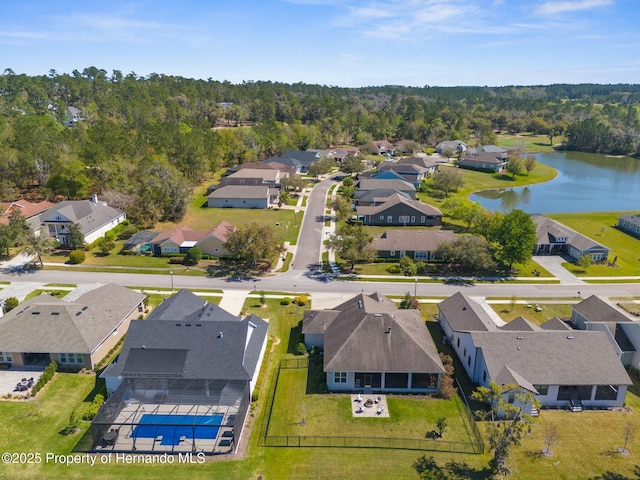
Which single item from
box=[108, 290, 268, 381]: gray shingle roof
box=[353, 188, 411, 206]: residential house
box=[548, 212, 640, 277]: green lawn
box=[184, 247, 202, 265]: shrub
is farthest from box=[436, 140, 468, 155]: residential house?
box=[108, 290, 268, 381]: gray shingle roof

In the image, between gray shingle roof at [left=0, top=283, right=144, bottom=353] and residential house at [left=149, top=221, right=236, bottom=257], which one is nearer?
gray shingle roof at [left=0, top=283, right=144, bottom=353]

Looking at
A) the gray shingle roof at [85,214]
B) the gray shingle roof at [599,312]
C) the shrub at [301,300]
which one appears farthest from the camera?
the gray shingle roof at [85,214]

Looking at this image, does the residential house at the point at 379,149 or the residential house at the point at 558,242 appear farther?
the residential house at the point at 379,149

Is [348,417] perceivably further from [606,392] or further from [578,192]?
[578,192]

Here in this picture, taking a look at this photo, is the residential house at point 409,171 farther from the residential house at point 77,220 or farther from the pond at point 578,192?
the residential house at point 77,220

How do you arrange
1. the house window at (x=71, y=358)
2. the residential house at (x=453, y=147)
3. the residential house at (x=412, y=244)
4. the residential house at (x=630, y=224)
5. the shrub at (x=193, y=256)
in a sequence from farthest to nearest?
the residential house at (x=453, y=147) < the residential house at (x=630, y=224) < the residential house at (x=412, y=244) < the shrub at (x=193, y=256) < the house window at (x=71, y=358)

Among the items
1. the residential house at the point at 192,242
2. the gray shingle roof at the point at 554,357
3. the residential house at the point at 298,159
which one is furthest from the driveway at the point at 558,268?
the residential house at the point at 298,159

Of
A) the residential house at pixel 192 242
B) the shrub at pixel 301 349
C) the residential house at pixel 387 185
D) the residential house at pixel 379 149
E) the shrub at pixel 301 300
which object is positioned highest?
the residential house at pixel 379 149

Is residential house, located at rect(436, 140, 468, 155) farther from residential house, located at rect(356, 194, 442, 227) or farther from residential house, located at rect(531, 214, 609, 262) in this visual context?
residential house, located at rect(531, 214, 609, 262)
